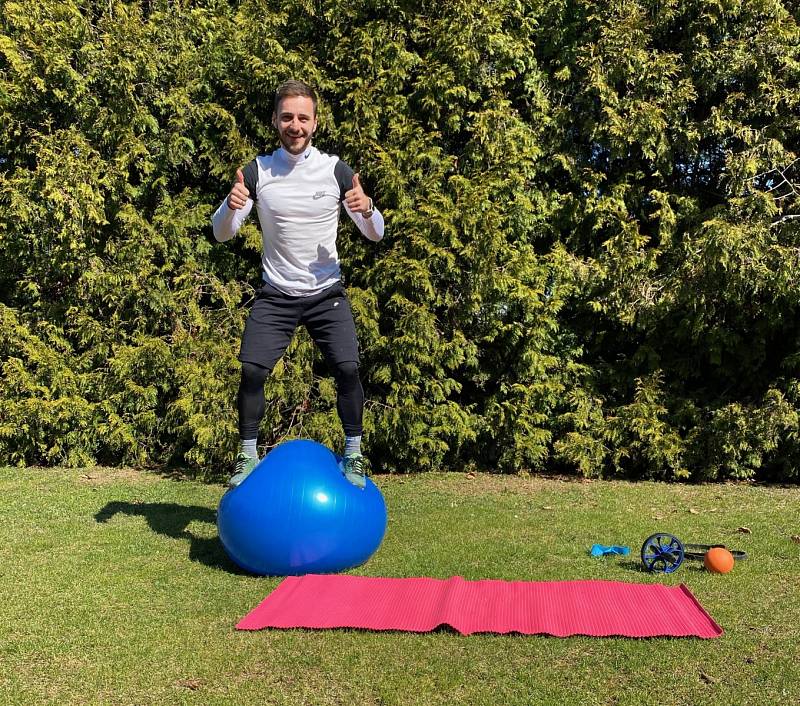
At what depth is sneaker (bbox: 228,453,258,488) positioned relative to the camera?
4.53 meters

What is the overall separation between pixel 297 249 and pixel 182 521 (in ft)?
8.13

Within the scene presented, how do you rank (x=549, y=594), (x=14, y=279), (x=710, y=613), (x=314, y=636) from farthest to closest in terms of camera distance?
(x=14, y=279)
(x=549, y=594)
(x=710, y=613)
(x=314, y=636)

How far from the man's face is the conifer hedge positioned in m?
2.69

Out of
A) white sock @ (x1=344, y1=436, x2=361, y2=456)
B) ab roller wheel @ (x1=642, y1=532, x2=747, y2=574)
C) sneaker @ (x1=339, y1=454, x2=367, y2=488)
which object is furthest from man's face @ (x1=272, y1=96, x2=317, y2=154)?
ab roller wheel @ (x1=642, y1=532, x2=747, y2=574)

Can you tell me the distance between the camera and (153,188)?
7.71m

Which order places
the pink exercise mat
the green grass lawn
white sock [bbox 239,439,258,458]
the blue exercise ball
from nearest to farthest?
the green grass lawn → the pink exercise mat → the blue exercise ball → white sock [bbox 239,439,258,458]

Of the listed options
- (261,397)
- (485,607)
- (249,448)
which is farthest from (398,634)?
(261,397)

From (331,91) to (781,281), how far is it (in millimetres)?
4585

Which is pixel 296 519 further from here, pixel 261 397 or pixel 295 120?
pixel 295 120

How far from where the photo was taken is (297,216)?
177 inches

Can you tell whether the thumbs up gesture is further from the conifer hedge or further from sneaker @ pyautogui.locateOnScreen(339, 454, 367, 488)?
the conifer hedge

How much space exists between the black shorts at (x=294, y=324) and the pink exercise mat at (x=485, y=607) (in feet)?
4.55

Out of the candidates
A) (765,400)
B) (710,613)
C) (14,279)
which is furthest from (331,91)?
(710,613)

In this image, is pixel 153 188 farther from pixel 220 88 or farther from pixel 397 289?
pixel 397 289
